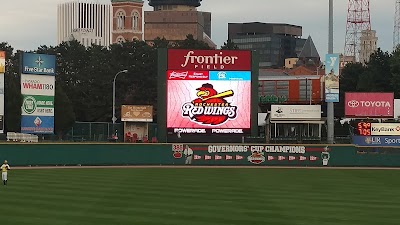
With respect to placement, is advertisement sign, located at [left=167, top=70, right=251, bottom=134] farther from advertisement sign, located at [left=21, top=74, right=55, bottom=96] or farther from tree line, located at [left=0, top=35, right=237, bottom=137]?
tree line, located at [left=0, top=35, right=237, bottom=137]

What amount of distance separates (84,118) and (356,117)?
4531 centimetres

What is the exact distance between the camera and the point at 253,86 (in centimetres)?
6425

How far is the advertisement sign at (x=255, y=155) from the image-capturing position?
6322 cm

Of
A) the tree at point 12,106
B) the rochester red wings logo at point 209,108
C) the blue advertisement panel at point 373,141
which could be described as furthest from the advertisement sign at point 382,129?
the tree at point 12,106

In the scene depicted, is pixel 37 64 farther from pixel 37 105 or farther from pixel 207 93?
pixel 207 93

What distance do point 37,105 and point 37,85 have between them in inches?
66.2

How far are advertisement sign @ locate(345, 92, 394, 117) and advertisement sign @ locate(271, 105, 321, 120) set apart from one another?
15.7 ft

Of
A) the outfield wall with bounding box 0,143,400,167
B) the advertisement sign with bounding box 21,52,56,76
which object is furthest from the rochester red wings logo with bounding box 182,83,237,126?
the advertisement sign with bounding box 21,52,56,76

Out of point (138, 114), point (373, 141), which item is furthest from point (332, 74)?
point (138, 114)

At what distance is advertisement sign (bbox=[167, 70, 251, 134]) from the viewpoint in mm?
63281

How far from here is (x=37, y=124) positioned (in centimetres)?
6306
